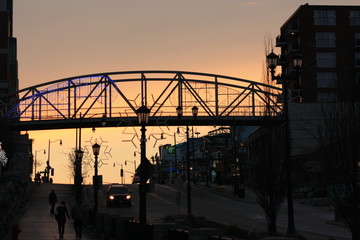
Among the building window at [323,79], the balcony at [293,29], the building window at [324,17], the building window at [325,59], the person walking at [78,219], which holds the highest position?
the building window at [324,17]

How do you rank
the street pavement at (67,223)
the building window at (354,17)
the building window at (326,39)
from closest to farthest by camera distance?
the street pavement at (67,223) → the building window at (326,39) → the building window at (354,17)

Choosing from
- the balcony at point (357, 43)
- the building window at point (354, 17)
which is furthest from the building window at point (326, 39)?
the building window at point (354, 17)

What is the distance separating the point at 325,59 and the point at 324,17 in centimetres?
639

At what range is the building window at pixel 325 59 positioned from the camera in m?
99.6

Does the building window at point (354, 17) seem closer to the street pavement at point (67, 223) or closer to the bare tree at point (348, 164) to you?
the street pavement at point (67, 223)

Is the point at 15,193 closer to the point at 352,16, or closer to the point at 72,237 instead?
the point at 72,237

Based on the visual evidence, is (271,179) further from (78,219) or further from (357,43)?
(357,43)

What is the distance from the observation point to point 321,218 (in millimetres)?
49844

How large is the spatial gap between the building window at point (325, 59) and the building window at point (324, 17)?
465 cm

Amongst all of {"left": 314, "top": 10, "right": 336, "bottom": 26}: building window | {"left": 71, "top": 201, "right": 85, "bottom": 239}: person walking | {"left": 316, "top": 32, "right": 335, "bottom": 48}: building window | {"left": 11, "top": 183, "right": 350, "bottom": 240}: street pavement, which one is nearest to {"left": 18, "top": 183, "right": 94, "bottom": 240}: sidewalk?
{"left": 11, "top": 183, "right": 350, "bottom": 240}: street pavement

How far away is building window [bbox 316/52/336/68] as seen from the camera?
99625mm

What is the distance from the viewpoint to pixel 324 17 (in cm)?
9919

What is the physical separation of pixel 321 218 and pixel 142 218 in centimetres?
2864

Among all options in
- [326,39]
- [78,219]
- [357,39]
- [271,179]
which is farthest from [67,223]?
[357,39]
